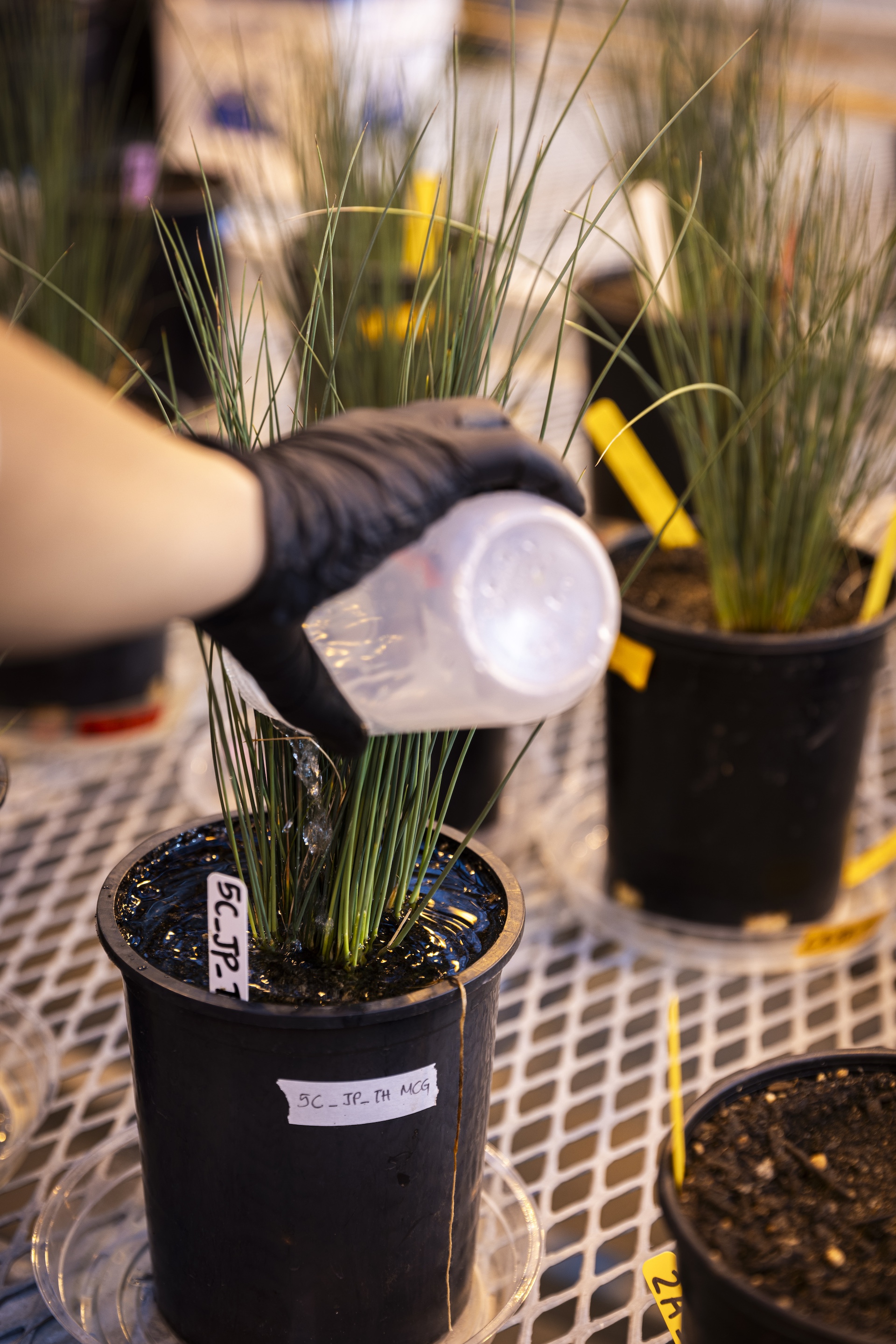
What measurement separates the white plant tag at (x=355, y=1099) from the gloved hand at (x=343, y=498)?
0.23m

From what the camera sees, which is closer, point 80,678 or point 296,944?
point 296,944

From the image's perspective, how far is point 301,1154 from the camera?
74 cm

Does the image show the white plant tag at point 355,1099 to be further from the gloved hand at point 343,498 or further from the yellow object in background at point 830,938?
the yellow object in background at point 830,938

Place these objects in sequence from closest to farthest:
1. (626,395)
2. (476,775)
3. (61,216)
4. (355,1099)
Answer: (355,1099)
(476,775)
(61,216)
(626,395)

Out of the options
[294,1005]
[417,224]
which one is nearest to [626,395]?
[417,224]

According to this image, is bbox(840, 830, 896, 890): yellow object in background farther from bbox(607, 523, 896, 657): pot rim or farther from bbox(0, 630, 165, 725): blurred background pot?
bbox(0, 630, 165, 725): blurred background pot

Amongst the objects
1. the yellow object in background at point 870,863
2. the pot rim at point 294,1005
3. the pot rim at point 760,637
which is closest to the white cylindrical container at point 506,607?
A: the pot rim at point 294,1005

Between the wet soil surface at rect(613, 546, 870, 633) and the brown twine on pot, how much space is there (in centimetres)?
62

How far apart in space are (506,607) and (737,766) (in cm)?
71

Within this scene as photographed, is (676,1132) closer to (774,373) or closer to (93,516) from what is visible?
(93,516)

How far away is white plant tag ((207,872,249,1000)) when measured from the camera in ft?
2.43

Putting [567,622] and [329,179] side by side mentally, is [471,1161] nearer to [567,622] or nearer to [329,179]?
[567,622]

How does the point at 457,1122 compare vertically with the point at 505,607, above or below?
below

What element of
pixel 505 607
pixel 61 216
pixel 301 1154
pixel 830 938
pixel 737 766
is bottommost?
pixel 830 938
